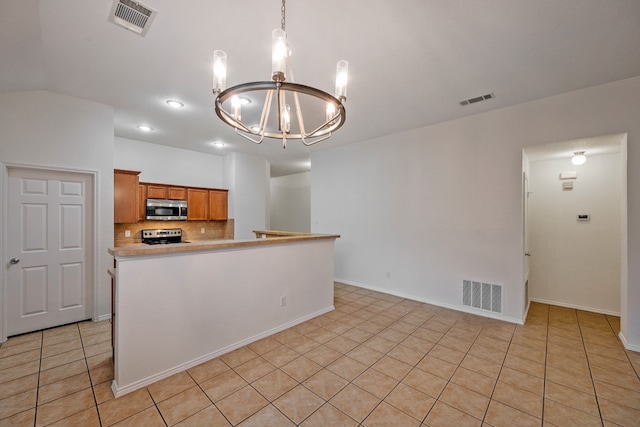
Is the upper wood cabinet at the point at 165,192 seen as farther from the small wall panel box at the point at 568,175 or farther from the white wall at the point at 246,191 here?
the small wall panel box at the point at 568,175

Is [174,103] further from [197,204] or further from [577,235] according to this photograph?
[577,235]

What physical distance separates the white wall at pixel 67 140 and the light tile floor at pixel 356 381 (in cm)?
136

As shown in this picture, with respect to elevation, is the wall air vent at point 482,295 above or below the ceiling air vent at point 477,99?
below

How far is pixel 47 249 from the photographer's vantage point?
3.35 metres

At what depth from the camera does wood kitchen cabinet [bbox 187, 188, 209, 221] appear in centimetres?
574

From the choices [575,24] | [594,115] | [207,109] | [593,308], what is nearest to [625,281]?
[593,308]

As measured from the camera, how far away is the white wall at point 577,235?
153 inches

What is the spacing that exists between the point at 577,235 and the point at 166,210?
23.8 feet

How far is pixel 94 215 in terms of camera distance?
11.7 feet

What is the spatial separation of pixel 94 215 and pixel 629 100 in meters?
6.60

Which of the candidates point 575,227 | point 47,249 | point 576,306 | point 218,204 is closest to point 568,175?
point 575,227

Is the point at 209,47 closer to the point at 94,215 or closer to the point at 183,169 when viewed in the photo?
the point at 94,215

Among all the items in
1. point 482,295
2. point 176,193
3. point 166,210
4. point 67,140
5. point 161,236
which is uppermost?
point 67,140

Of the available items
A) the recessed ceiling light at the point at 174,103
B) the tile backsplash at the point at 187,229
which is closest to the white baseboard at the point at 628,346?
the recessed ceiling light at the point at 174,103
